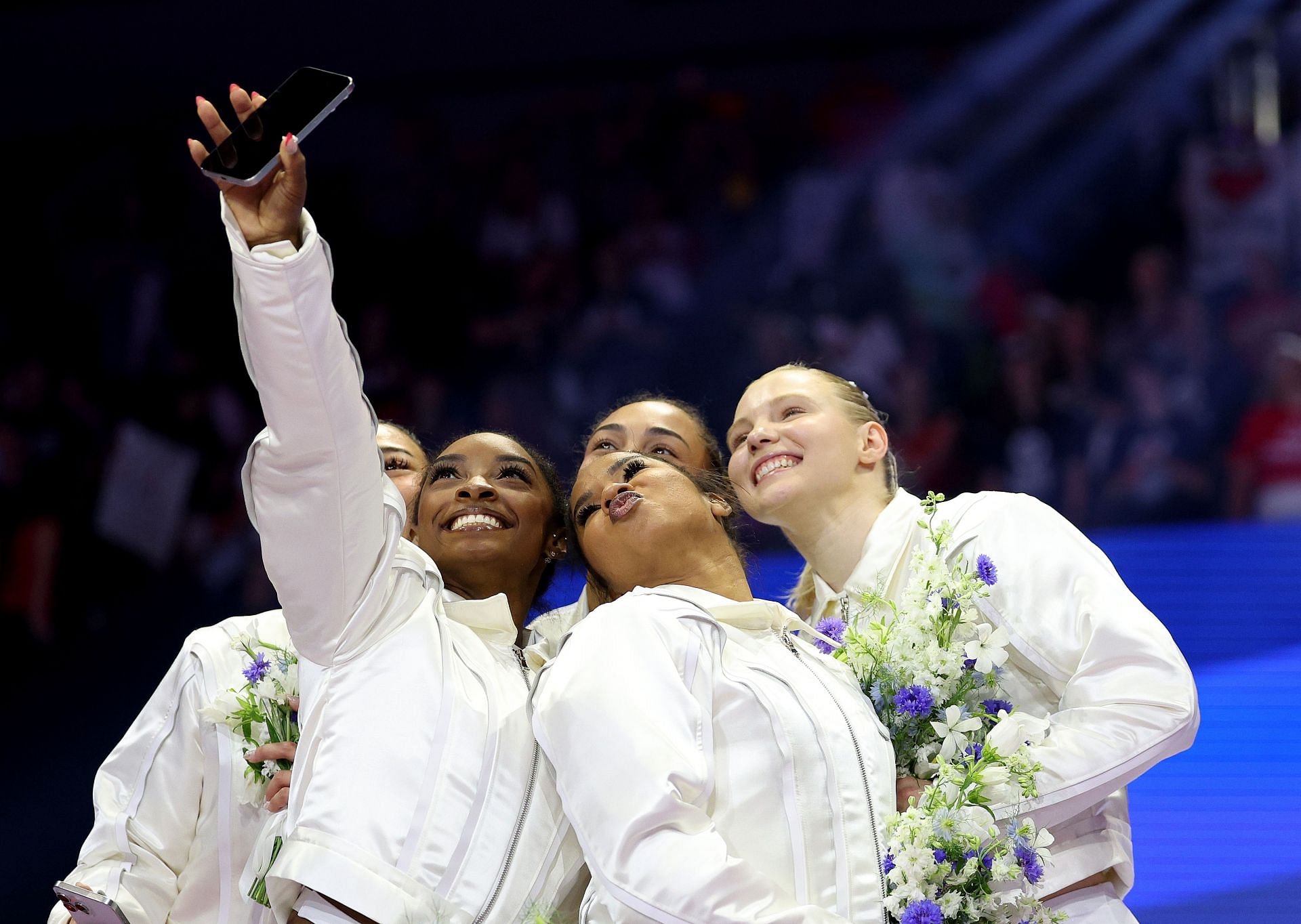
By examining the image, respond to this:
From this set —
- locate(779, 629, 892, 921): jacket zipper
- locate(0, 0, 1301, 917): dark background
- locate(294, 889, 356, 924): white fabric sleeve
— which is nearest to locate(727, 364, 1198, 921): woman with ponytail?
locate(779, 629, 892, 921): jacket zipper

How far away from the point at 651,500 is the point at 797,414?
0.65 m

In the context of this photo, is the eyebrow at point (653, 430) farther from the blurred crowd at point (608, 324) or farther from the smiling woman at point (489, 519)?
the blurred crowd at point (608, 324)

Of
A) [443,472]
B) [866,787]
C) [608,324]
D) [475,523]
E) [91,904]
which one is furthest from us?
[608,324]

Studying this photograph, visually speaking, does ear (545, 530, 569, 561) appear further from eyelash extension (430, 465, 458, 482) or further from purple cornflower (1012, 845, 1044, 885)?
purple cornflower (1012, 845, 1044, 885)

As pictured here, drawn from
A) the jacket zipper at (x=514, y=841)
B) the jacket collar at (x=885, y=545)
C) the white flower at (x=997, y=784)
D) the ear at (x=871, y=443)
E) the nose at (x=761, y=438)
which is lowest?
the jacket zipper at (x=514, y=841)

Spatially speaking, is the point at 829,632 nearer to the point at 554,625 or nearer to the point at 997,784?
the point at 997,784

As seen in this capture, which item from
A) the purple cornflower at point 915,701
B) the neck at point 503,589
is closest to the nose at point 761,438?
the neck at point 503,589

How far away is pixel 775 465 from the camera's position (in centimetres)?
364

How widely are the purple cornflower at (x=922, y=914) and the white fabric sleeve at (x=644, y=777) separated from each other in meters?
0.12

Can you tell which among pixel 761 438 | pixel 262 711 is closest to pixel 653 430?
pixel 761 438

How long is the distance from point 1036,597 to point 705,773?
0.94m

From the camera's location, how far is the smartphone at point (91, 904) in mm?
3008

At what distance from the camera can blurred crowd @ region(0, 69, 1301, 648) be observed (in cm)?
762

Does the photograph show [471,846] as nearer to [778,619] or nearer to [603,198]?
[778,619]
